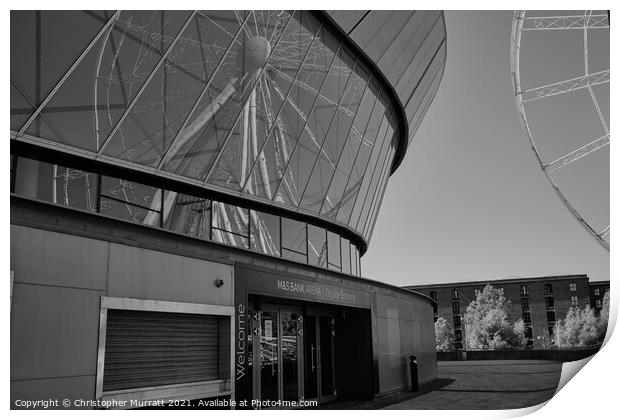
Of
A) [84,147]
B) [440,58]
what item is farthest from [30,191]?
[440,58]

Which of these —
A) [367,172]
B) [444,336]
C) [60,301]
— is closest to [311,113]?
[367,172]

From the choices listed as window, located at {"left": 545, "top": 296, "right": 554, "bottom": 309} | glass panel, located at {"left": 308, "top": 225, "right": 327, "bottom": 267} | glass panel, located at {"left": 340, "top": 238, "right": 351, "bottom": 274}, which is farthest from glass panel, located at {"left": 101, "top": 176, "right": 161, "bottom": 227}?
window, located at {"left": 545, "top": 296, "right": 554, "bottom": 309}

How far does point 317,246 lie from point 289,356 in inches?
141

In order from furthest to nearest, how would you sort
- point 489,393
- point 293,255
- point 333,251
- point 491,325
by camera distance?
point 491,325 → point 333,251 → point 489,393 → point 293,255

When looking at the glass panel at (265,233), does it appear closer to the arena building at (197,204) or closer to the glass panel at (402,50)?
the arena building at (197,204)

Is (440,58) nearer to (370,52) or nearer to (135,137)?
(370,52)

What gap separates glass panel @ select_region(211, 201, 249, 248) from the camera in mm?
12625

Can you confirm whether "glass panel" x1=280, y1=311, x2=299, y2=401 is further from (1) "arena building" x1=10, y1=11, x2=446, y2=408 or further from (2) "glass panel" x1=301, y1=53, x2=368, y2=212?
(2) "glass panel" x1=301, y1=53, x2=368, y2=212

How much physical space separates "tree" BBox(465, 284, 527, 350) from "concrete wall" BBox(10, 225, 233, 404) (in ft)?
76.7

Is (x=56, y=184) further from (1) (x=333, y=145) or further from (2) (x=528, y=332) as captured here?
(2) (x=528, y=332)

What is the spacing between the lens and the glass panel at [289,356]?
13798 mm

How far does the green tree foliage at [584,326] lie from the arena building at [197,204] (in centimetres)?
516

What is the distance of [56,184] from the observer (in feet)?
32.2

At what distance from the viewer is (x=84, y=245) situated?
839 centimetres
